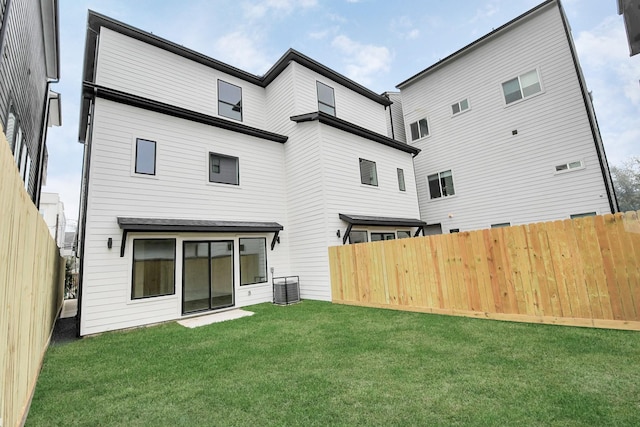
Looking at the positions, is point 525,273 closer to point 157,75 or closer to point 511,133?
point 511,133

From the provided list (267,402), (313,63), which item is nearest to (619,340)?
(267,402)

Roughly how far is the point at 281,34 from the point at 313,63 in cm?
544

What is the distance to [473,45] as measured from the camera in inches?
503

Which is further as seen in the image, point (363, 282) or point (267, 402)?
point (363, 282)

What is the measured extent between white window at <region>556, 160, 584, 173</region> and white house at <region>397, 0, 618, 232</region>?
1.2 inches

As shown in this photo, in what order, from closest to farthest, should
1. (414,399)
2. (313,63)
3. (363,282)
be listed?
1. (414,399)
2. (363,282)
3. (313,63)

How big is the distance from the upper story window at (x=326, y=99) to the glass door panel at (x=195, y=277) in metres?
6.87

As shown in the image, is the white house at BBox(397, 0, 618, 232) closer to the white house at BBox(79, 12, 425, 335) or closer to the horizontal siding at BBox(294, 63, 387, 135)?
the white house at BBox(79, 12, 425, 335)

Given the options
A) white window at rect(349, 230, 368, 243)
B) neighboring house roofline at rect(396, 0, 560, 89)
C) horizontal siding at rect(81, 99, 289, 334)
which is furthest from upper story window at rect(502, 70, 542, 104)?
horizontal siding at rect(81, 99, 289, 334)

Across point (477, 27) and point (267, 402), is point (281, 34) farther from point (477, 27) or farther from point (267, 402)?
point (267, 402)

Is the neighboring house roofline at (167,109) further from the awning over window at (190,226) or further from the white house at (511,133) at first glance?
the white house at (511,133)

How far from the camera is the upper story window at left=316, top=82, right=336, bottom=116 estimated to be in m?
11.5

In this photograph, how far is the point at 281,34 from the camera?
14961mm

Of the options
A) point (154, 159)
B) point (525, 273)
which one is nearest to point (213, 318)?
point (154, 159)
